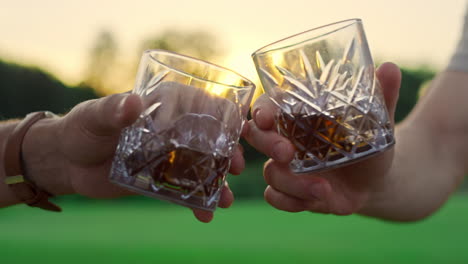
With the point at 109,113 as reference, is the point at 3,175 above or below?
below

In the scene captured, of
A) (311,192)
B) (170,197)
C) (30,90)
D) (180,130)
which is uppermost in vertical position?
(180,130)

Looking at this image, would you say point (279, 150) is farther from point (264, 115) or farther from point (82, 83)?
point (82, 83)

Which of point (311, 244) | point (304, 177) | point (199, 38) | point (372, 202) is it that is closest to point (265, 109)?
point (304, 177)

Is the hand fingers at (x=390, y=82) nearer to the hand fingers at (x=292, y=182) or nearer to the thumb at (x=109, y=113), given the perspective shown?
the hand fingers at (x=292, y=182)

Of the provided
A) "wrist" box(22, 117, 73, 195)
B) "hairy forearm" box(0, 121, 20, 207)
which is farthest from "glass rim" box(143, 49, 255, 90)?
"hairy forearm" box(0, 121, 20, 207)

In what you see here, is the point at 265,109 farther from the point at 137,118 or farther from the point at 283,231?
the point at 283,231

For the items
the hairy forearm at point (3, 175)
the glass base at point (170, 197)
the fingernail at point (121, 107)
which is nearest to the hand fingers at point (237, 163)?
the glass base at point (170, 197)

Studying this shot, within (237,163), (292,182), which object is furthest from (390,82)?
→ (237,163)
